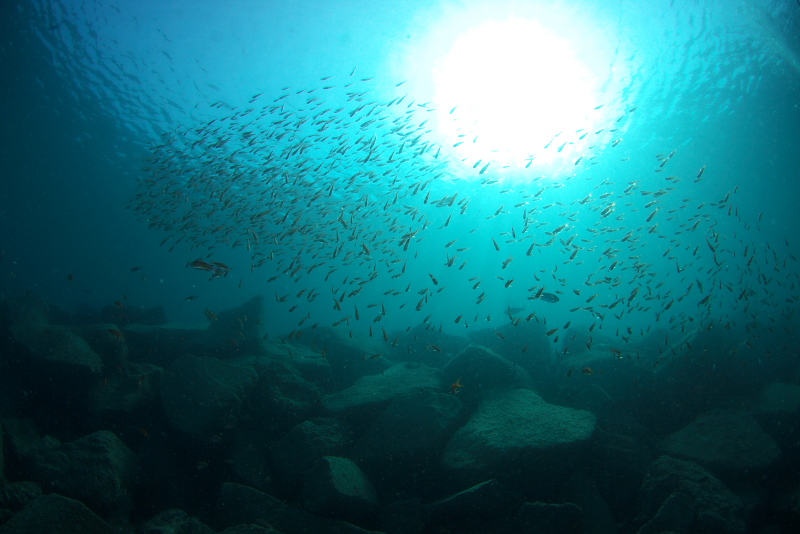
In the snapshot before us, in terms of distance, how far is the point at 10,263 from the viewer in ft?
190

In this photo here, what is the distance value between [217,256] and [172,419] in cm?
4103

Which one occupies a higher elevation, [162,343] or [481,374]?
[162,343]

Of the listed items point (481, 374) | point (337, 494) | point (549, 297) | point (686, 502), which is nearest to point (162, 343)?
point (337, 494)

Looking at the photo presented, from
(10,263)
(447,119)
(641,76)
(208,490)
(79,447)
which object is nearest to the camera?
(79,447)

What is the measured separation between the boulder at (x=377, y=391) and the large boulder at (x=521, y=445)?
1.78 metres

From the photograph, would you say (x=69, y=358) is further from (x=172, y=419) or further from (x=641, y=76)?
(x=641, y=76)

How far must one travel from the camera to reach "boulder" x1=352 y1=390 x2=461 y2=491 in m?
5.56

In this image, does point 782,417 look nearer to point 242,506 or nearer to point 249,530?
point 249,530

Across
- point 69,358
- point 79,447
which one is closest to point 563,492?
point 79,447

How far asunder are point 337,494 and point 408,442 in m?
1.56

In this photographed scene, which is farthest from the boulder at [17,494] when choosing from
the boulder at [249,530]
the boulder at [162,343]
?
the boulder at [162,343]

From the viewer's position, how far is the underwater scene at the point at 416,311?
5012mm

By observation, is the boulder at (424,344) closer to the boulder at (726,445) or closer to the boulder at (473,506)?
the boulder at (726,445)

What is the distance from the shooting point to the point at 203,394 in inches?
244
